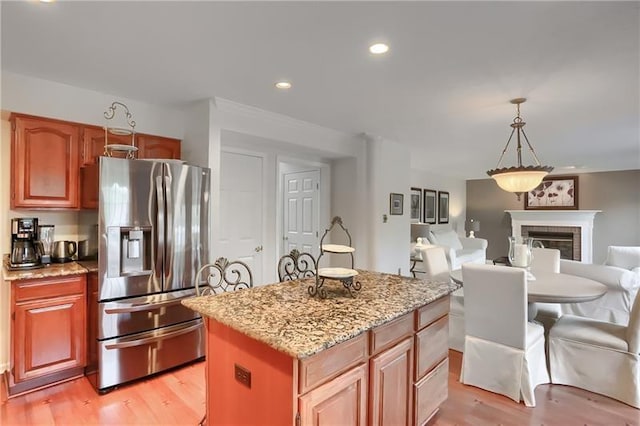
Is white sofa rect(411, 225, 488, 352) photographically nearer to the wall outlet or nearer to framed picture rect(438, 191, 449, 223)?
framed picture rect(438, 191, 449, 223)

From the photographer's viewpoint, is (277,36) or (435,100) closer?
(277,36)

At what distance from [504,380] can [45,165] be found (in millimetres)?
3880

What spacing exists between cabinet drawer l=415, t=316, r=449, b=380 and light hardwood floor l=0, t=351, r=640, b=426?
51 centimetres

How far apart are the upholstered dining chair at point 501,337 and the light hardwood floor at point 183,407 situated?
0.10 metres

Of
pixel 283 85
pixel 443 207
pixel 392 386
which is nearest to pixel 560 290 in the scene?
pixel 392 386

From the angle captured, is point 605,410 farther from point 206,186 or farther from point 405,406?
point 206,186

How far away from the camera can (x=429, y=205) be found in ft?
26.4

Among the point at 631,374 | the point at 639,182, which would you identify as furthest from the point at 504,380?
the point at 639,182

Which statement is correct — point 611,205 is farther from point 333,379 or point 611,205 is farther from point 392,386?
point 333,379

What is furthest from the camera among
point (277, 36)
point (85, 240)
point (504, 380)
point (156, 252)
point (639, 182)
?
point (639, 182)

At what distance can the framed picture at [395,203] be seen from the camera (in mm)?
5016

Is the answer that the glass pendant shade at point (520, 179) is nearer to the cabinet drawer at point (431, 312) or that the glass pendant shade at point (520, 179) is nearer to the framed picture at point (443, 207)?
the cabinet drawer at point (431, 312)

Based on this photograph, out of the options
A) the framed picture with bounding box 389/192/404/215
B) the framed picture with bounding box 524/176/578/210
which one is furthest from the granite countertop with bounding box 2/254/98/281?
the framed picture with bounding box 524/176/578/210

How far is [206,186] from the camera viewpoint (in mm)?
3041
